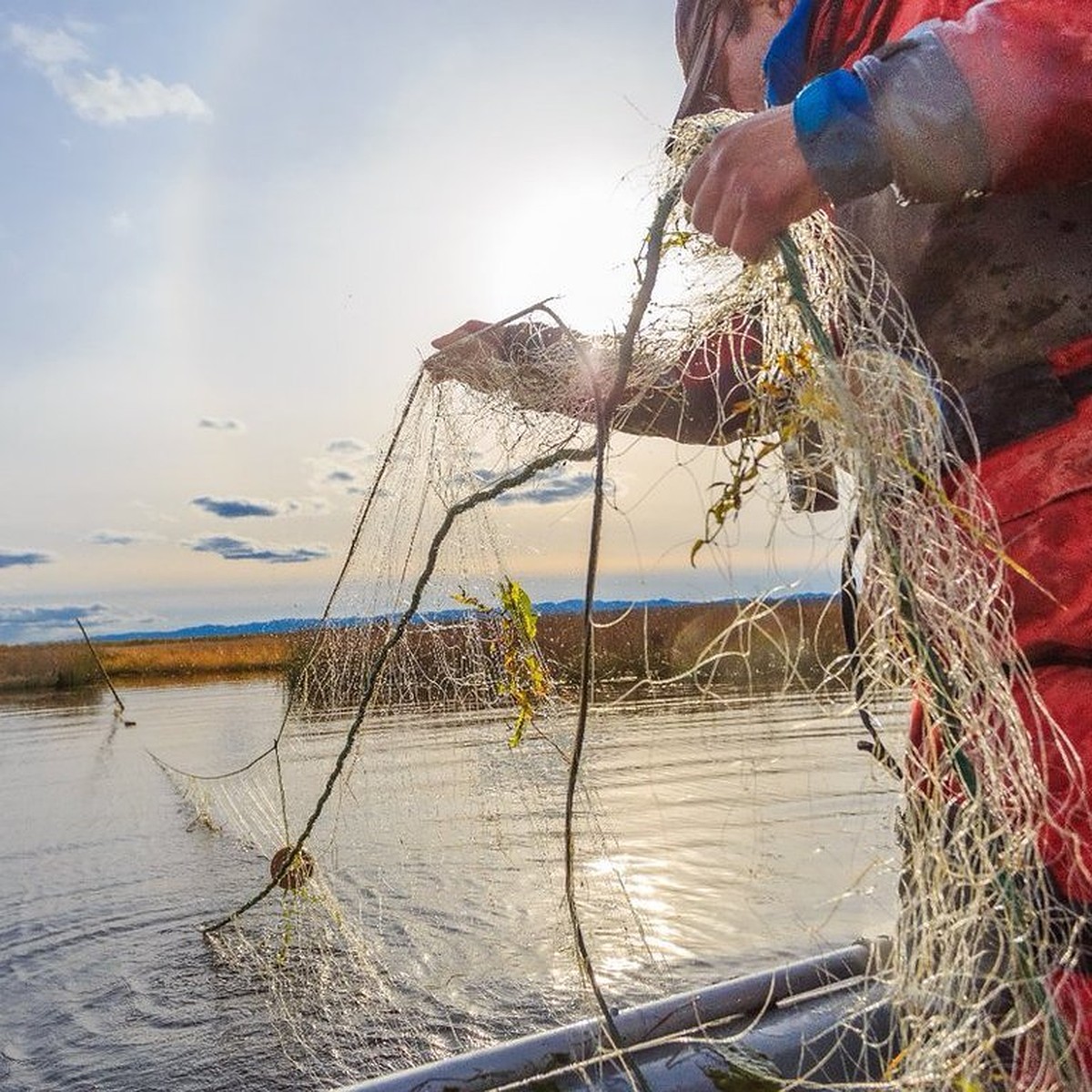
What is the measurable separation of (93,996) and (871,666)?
18.0 feet

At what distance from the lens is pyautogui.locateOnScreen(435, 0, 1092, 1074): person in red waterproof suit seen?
1.27 metres

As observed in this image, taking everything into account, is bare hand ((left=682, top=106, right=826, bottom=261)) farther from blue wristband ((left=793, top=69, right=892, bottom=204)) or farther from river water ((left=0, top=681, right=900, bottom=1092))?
river water ((left=0, top=681, right=900, bottom=1092))

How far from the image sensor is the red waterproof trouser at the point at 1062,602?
133 cm

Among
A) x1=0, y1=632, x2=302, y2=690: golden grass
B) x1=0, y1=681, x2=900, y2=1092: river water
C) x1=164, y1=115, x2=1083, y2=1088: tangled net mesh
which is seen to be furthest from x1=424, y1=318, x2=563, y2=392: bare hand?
x1=0, y1=632, x2=302, y2=690: golden grass

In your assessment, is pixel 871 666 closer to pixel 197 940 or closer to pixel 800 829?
pixel 197 940

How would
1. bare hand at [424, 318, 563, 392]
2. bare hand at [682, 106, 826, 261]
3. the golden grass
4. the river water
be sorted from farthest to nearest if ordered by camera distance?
the golden grass, the river water, bare hand at [424, 318, 563, 392], bare hand at [682, 106, 826, 261]

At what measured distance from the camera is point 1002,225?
150cm

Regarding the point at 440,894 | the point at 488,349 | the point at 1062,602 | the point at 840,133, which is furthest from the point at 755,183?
the point at 440,894

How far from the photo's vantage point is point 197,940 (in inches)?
245

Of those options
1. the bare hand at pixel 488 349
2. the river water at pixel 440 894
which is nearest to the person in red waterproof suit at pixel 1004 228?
the river water at pixel 440 894

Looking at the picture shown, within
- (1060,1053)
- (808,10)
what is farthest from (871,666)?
(808,10)

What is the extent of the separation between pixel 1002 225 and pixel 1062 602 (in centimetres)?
59

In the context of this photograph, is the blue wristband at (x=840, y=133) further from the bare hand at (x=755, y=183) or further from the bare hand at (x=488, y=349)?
the bare hand at (x=488, y=349)

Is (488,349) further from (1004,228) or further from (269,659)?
(269,659)
